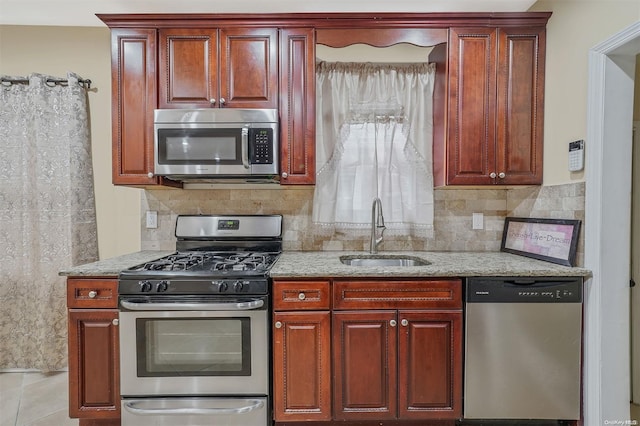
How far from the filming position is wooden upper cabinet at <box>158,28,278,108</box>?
2154 mm

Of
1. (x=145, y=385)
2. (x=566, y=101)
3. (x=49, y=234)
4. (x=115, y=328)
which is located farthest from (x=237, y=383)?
(x=566, y=101)

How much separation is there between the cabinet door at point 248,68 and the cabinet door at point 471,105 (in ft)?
3.58

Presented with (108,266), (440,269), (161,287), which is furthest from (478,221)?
(108,266)

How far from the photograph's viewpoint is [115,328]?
6.05 ft

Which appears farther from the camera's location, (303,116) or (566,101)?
(303,116)

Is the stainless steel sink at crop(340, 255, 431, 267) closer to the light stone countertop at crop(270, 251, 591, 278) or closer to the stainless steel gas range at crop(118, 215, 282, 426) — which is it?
the light stone countertop at crop(270, 251, 591, 278)

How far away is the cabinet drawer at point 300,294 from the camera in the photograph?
183 centimetres

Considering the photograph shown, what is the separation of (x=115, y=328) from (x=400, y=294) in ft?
4.92

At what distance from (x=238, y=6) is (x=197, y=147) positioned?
1011 millimetres

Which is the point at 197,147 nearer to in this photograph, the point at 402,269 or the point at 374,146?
the point at 374,146

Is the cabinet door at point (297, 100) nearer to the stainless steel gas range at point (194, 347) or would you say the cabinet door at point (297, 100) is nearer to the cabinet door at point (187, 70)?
the cabinet door at point (187, 70)

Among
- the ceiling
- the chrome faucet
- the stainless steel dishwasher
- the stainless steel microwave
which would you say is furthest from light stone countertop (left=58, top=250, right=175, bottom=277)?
the stainless steel dishwasher

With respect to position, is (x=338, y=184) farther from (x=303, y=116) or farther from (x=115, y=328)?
(x=115, y=328)

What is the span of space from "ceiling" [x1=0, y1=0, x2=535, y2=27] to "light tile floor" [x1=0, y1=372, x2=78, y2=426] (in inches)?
101
